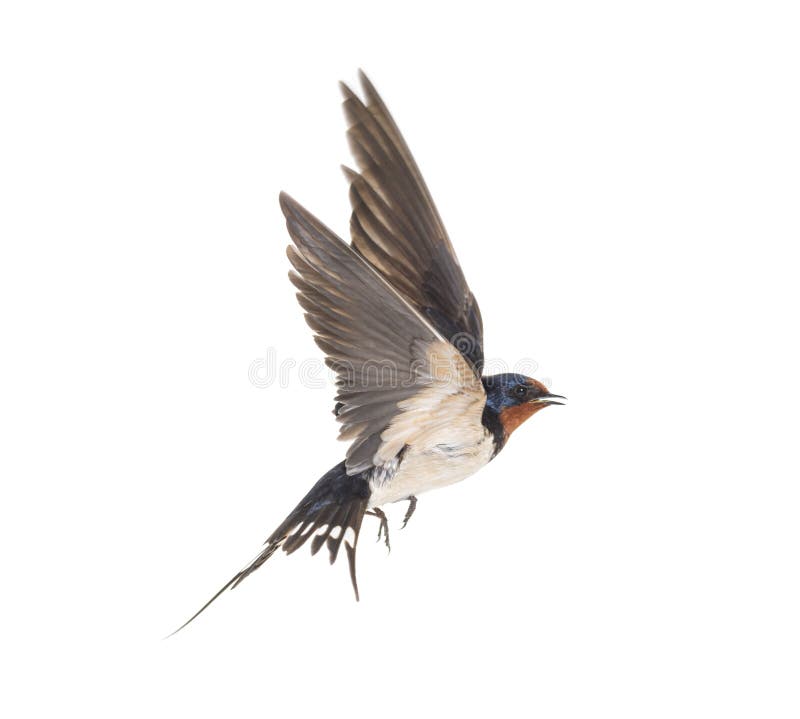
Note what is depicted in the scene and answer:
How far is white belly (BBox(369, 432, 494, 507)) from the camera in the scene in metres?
2.87

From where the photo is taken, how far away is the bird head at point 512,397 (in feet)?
9.93

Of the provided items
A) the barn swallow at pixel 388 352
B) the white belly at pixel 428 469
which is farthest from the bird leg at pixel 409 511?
the white belly at pixel 428 469

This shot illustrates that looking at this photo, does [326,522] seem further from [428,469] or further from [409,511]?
[409,511]

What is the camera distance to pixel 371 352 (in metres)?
2.53

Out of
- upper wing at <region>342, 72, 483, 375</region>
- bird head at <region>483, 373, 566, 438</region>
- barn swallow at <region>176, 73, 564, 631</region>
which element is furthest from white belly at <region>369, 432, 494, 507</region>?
upper wing at <region>342, 72, 483, 375</region>

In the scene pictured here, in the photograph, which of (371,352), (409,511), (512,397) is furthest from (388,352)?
(409,511)

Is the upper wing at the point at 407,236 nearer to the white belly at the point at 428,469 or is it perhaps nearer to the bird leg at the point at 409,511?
the white belly at the point at 428,469

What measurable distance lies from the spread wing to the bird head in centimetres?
24

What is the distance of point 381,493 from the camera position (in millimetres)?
2920

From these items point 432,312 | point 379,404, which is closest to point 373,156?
point 432,312

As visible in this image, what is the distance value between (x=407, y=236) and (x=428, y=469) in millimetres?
860

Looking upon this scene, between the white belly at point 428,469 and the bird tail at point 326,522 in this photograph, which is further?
the white belly at point 428,469

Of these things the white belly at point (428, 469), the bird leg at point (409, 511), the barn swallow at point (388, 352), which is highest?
the barn swallow at point (388, 352)

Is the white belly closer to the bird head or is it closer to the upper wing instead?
the bird head
